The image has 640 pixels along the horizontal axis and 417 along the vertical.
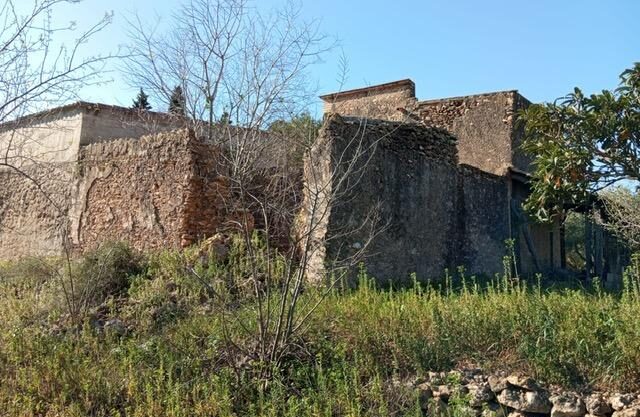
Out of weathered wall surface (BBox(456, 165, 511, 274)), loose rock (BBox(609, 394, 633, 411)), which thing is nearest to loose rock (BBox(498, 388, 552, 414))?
loose rock (BBox(609, 394, 633, 411))

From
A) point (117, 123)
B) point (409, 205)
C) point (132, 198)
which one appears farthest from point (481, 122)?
point (117, 123)

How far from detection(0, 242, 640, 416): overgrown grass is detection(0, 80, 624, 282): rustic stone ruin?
5.06ft

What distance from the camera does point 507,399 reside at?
424 centimetres

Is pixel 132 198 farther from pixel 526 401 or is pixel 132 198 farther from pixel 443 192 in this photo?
pixel 526 401

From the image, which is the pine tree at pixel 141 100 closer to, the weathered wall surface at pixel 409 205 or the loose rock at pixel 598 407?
the weathered wall surface at pixel 409 205

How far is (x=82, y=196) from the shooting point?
1159 centimetres

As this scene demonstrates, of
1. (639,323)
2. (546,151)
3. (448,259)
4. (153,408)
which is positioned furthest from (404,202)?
(153,408)

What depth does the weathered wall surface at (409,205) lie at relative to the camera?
27.3 feet

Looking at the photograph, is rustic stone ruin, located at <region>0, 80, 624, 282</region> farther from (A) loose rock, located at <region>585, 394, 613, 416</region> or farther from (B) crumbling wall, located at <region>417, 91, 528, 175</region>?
(A) loose rock, located at <region>585, 394, 613, 416</region>

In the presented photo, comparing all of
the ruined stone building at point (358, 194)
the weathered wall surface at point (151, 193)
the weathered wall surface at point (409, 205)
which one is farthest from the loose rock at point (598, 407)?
the weathered wall surface at point (151, 193)

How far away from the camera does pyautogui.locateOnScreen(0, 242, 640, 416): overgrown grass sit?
442cm

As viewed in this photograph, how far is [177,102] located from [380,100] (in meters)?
5.71

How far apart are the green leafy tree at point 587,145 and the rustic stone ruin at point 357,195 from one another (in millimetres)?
2094

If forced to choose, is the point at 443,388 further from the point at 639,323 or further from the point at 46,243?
the point at 46,243
